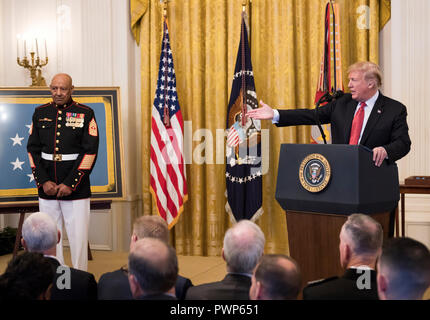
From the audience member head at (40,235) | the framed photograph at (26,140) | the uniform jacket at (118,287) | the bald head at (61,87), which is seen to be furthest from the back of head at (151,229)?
the framed photograph at (26,140)

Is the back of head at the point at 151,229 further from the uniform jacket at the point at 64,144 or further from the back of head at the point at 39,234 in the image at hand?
the uniform jacket at the point at 64,144

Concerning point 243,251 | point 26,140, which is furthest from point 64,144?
point 243,251

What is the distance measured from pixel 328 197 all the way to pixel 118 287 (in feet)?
3.98

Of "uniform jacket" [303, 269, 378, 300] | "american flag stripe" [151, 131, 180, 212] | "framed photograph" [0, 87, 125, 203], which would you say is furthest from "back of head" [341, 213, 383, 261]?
"american flag stripe" [151, 131, 180, 212]

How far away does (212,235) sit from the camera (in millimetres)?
6074

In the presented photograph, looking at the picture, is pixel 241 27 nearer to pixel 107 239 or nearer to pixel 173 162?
pixel 173 162

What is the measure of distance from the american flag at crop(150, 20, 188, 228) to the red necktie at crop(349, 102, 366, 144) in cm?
290

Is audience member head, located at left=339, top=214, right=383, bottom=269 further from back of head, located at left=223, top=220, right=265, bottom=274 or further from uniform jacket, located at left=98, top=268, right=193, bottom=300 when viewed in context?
uniform jacket, located at left=98, top=268, right=193, bottom=300

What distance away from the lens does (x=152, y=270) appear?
5.55 ft

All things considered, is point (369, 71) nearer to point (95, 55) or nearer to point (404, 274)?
point (404, 274)

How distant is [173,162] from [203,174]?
1.46 ft

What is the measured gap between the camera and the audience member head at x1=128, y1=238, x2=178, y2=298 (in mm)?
1690
